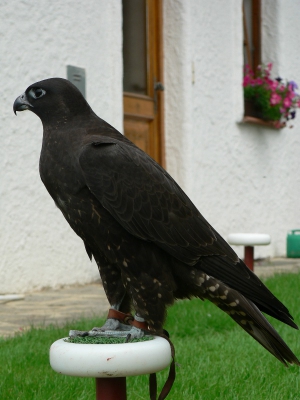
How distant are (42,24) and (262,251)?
4215 mm

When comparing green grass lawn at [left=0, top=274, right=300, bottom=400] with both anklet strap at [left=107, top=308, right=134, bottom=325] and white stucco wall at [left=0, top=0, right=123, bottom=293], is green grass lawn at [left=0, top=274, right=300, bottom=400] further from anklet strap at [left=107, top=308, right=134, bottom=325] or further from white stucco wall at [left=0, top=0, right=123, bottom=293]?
white stucco wall at [left=0, top=0, right=123, bottom=293]

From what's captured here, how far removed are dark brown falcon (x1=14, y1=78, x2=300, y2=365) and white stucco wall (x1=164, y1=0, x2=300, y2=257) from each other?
4760mm

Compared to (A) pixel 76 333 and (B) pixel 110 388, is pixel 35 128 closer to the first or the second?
(A) pixel 76 333

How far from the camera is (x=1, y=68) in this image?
5.61 meters

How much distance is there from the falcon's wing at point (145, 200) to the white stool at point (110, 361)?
593 millimetres

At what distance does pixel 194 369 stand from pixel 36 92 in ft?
4.87

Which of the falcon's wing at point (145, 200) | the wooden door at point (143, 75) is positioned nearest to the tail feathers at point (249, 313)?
the falcon's wing at point (145, 200)

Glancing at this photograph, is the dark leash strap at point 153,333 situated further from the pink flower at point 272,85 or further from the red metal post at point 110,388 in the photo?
the pink flower at point 272,85

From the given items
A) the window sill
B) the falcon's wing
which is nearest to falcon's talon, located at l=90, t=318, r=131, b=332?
the falcon's wing

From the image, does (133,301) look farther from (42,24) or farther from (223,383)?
(42,24)

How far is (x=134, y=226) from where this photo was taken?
2604 millimetres

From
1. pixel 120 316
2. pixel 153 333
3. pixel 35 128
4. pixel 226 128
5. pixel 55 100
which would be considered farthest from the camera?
pixel 226 128

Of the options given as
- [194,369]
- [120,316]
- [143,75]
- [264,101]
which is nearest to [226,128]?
[264,101]

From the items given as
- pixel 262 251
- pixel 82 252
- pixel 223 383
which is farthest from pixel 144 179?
pixel 262 251
